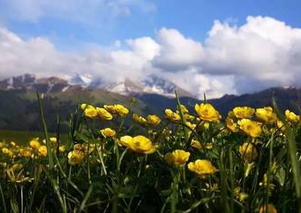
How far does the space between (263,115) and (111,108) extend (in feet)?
4.80

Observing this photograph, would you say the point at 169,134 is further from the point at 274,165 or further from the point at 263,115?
the point at 274,165

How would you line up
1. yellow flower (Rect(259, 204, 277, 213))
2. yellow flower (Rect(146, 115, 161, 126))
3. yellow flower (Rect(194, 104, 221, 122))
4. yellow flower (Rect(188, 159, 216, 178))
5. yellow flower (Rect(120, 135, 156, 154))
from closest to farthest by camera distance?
yellow flower (Rect(259, 204, 277, 213)) → yellow flower (Rect(188, 159, 216, 178)) → yellow flower (Rect(120, 135, 156, 154)) → yellow flower (Rect(194, 104, 221, 122)) → yellow flower (Rect(146, 115, 161, 126))

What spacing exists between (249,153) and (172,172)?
0.59 m

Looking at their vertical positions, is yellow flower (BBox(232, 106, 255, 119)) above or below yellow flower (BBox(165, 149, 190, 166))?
above

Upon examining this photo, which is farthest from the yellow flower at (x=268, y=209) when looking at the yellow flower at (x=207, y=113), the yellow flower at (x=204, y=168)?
the yellow flower at (x=207, y=113)

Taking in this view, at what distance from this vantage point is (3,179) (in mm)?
3986

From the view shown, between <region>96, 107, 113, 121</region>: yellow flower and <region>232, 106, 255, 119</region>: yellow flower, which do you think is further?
<region>96, 107, 113, 121</region>: yellow flower

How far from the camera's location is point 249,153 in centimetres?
289

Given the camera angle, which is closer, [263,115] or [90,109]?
[263,115]

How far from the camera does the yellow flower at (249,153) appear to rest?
9.23ft

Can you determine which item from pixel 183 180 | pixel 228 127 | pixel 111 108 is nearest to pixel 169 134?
pixel 111 108

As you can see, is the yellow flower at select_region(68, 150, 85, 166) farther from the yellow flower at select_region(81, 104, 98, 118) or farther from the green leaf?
the green leaf

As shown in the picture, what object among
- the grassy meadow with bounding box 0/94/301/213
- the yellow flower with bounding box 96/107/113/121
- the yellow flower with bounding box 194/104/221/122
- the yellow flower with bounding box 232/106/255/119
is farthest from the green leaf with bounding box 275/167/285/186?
the yellow flower with bounding box 96/107/113/121

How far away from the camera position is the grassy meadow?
95.8 inches
